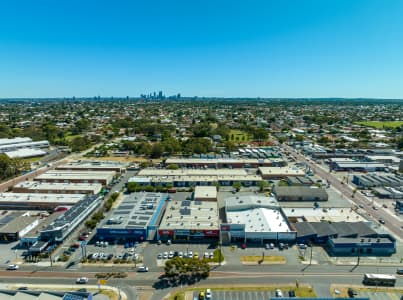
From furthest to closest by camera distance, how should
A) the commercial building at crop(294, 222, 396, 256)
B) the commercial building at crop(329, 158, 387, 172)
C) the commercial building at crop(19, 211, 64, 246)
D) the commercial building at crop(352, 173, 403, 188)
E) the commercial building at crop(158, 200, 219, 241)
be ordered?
the commercial building at crop(329, 158, 387, 172) < the commercial building at crop(352, 173, 403, 188) < the commercial building at crop(158, 200, 219, 241) < the commercial building at crop(19, 211, 64, 246) < the commercial building at crop(294, 222, 396, 256)

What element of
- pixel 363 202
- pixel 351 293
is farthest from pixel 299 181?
pixel 351 293

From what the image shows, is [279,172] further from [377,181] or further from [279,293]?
[279,293]

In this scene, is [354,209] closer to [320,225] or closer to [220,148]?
[320,225]

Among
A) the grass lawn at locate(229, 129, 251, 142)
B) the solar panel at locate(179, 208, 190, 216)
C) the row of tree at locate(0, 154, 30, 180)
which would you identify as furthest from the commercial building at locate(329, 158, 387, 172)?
the row of tree at locate(0, 154, 30, 180)

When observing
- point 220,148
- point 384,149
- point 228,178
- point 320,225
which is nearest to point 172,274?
point 320,225

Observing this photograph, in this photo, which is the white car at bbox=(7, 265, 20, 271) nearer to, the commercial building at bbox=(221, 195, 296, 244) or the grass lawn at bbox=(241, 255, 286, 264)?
the commercial building at bbox=(221, 195, 296, 244)

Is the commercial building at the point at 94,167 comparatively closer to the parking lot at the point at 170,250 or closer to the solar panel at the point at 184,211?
the solar panel at the point at 184,211

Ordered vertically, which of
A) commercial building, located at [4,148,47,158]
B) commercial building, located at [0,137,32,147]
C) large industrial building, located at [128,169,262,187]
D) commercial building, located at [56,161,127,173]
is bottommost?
large industrial building, located at [128,169,262,187]
